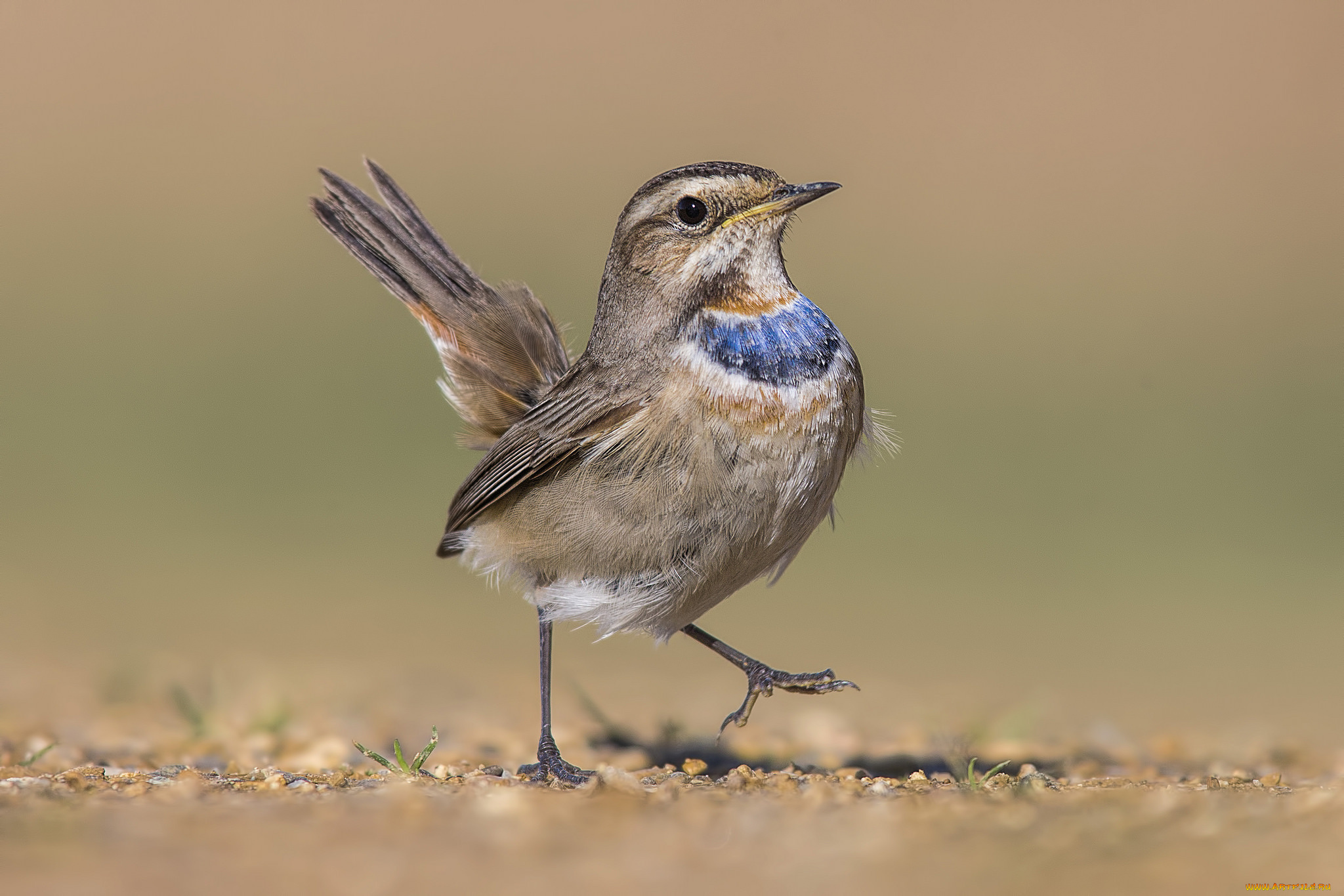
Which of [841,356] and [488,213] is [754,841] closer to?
[841,356]

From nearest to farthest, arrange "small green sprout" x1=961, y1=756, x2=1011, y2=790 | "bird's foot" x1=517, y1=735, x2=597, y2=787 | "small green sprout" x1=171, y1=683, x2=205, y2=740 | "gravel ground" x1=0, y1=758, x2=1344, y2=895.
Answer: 1. "gravel ground" x1=0, y1=758, x2=1344, y2=895
2. "small green sprout" x1=961, y1=756, x2=1011, y2=790
3. "bird's foot" x1=517, y1=735, x2=597, y2=787
4. "small green sprout" x1=171, y1=683, x2=205, y2=740

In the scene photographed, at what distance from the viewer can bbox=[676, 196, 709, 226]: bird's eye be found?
273 inches

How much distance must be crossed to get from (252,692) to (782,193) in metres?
4.57

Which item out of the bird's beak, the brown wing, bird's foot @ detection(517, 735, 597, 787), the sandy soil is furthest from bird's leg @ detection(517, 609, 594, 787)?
the bird's beak

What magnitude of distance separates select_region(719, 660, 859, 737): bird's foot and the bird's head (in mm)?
1805

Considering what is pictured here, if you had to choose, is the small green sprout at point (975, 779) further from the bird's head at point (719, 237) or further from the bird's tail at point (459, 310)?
the bird's tail at point (459, 310)

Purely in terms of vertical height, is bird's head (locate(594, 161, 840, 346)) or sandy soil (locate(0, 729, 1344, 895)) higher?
bird's head (locate(594, 161, 840, 346))

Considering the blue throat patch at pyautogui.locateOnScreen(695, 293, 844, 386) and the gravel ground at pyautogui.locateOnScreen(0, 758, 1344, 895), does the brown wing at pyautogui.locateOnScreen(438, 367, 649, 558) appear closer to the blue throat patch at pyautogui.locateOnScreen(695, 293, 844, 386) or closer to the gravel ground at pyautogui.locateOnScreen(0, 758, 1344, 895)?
the blue throat patch at pyautogui.locateOnScreen(695, 293, 844, 386)

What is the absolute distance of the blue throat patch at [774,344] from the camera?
6.64m

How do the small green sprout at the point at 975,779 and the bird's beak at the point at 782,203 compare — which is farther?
the bird's beak at the point at 782,203

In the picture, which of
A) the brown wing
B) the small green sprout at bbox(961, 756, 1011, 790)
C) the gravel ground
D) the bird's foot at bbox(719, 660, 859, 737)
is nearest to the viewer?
the gravel ground

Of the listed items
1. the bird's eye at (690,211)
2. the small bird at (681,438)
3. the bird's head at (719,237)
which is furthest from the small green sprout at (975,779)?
the bird's eye at (690,211)

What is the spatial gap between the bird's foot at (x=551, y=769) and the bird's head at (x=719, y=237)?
199 cm

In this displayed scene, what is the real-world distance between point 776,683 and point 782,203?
2.32 m
